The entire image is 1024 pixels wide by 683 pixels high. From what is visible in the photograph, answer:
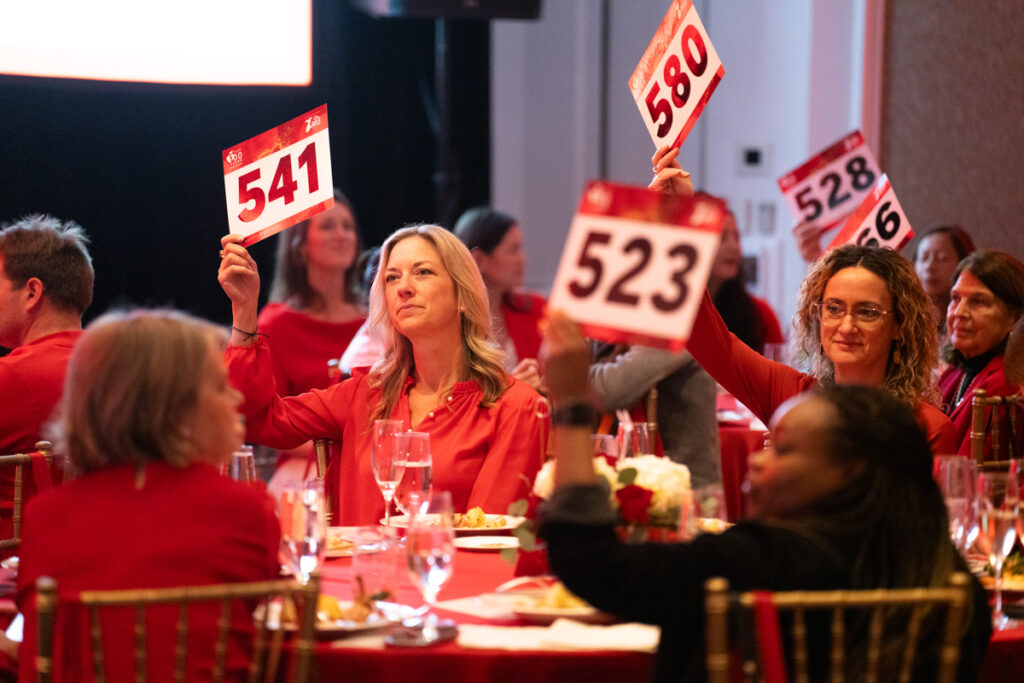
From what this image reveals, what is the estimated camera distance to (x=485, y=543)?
8.14ft

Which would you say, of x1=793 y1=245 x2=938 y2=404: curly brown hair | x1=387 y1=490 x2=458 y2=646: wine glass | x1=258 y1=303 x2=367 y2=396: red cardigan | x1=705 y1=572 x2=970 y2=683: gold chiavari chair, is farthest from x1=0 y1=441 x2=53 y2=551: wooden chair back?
x1=258 y1=303 x2=367 y2=396: red cardigan

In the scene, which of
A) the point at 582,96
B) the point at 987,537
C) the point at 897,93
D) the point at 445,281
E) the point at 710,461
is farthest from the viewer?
the point at 582,96

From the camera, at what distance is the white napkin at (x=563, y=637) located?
1.80 metres

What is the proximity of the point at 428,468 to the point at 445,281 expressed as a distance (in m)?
0.77

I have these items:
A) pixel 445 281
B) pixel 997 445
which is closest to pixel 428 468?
pixel 445 281

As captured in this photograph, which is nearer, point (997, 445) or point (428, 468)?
point (428, 468)

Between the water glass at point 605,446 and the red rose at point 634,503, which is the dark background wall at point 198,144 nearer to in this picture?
the water glass at point 605,446

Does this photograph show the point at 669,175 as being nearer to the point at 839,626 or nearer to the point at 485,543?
the point at 485,543

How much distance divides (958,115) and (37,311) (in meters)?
4.23

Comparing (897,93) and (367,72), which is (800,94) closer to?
(897,93)

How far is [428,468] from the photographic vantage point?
2520mm

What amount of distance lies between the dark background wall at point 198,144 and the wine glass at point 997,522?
162 inches

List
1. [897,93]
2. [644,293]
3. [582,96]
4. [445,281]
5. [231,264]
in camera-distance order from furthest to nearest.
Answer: [582,96], [897,93], [445,281], [231,264], [644,293]

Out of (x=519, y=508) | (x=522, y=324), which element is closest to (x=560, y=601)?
(x=519, y=508)
